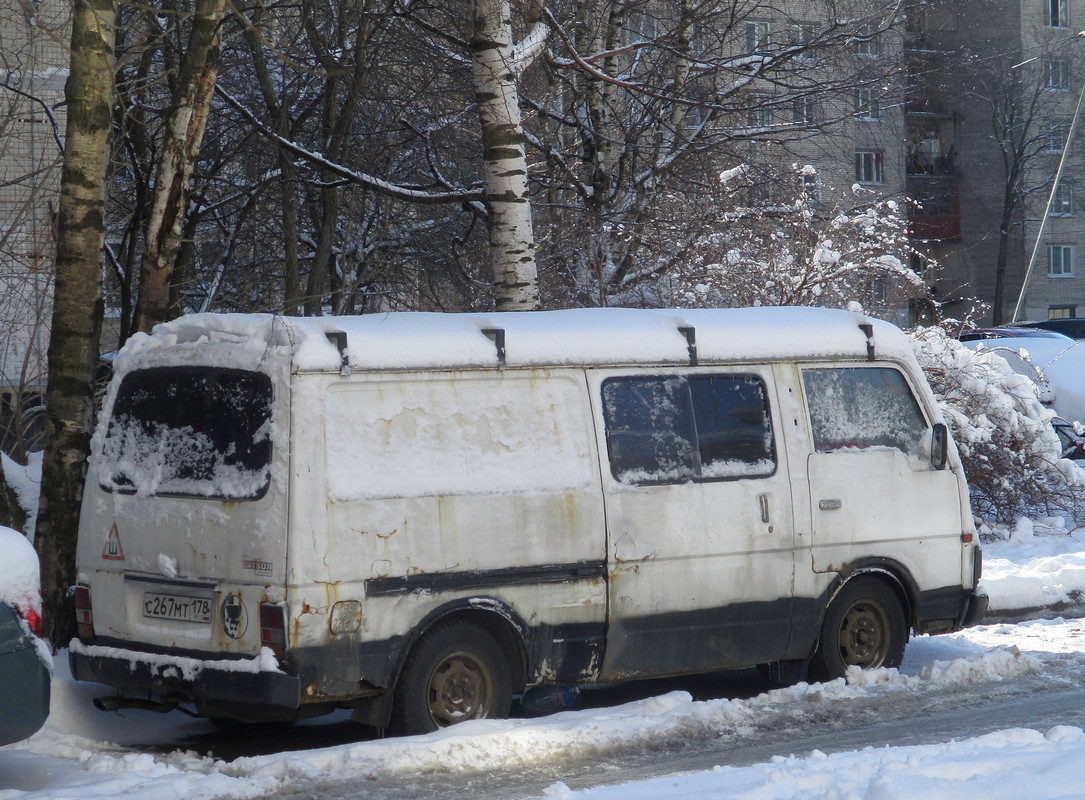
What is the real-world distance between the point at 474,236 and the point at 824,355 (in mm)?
8793

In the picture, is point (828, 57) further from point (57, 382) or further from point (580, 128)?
point (57, 382)

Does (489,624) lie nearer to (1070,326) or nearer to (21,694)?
(21,694)

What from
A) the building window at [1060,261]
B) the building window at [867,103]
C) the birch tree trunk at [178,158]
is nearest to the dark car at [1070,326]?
the building window at [1060,261]

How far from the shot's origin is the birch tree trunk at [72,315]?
25.2 ft

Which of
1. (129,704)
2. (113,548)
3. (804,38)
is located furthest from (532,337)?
(804,38)

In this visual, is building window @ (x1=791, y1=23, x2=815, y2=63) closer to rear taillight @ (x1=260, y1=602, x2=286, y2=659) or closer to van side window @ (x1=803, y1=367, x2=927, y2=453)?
van side window @ (x1=803, y1=367, x2=927, y2=453)

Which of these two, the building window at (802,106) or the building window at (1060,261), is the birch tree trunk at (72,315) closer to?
the building window at (802,106)

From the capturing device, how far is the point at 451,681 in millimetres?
6340

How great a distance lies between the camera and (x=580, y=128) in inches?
536

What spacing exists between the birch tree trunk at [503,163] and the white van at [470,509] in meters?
2.27

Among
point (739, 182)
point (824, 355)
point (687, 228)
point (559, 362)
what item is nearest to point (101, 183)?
point (559, 362)

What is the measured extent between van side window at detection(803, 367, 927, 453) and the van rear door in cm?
329

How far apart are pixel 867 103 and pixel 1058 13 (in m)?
39.9

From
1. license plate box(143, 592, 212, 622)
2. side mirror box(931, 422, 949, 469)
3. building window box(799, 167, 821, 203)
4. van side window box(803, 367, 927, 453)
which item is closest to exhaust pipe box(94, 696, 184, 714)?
license plate box(143, 592, 212, 622)
